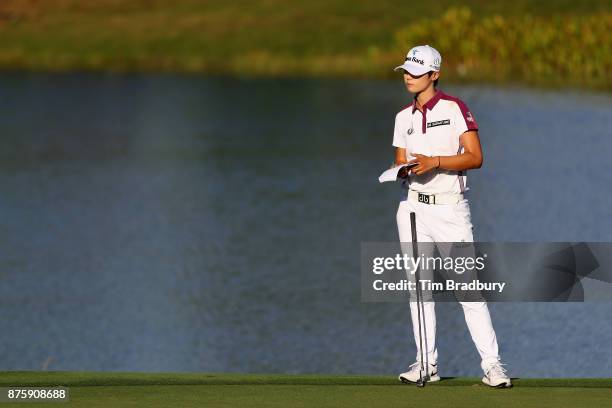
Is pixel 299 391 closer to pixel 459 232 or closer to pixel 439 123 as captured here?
pixel 459 232

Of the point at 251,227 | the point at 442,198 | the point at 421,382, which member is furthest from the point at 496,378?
the point at 251,227

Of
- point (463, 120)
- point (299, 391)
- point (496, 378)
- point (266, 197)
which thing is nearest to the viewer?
point (299, 391)

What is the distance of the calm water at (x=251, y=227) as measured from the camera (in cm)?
2017

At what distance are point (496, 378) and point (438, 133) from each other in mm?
1890

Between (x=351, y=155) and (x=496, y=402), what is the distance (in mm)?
34462

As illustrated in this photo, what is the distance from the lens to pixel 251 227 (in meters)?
31.3

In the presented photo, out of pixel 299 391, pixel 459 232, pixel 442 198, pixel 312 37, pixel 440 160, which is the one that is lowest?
pixel 299 391

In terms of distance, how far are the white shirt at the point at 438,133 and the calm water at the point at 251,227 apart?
6.64 meters

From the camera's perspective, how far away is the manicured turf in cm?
1100

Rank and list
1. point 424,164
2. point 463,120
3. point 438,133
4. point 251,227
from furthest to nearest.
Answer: point 251,227, point 438,133, point 463,120, point 424,164

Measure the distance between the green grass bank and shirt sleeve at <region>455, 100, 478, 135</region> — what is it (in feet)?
177

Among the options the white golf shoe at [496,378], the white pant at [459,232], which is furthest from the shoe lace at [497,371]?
the white pant at [459,232]

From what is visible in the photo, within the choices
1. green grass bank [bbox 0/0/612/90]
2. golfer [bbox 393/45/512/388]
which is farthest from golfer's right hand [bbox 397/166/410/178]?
green grass bank [bbox 0/0/612/90]

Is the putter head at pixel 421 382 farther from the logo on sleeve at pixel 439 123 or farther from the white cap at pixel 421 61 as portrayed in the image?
the white cap at pixel 421 61
